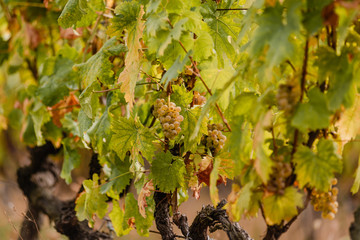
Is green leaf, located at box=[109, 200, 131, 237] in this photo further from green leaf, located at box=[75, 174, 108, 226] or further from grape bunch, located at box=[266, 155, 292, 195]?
grape bunch, located at box=[266, 155, 292, 195]

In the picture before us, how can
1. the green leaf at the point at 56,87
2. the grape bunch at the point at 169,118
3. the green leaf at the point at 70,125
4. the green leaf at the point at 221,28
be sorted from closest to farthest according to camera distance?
the grape bunch at the point at 169,118 → the green leaf at the point at 221,28 → the green leaf at the point at 56,87 → the green leaf at the point at 70,125

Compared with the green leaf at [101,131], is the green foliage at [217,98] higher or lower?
higher

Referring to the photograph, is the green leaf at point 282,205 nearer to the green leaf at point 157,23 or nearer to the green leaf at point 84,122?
the green leaf at point 157,23

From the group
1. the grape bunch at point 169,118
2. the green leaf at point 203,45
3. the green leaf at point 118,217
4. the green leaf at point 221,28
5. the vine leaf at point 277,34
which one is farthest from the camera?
the green leaf at point 118,217

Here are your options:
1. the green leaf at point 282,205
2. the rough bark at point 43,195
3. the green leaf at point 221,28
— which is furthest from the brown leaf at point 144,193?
the rough bark at point 43,195

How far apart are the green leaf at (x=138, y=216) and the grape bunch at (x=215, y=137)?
1.66ft

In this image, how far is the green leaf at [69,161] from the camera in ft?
8.10

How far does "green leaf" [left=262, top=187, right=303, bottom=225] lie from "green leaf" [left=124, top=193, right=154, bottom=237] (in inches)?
37.2

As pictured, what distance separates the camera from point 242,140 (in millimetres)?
929

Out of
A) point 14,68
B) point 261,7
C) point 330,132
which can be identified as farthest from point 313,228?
point 261,7

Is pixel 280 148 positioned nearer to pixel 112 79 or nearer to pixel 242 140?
pixel 242 140

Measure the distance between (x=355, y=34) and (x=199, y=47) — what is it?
46cm

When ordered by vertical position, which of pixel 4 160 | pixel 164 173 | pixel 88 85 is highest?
pixel 88 85

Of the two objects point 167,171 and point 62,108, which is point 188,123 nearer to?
point 167,171
